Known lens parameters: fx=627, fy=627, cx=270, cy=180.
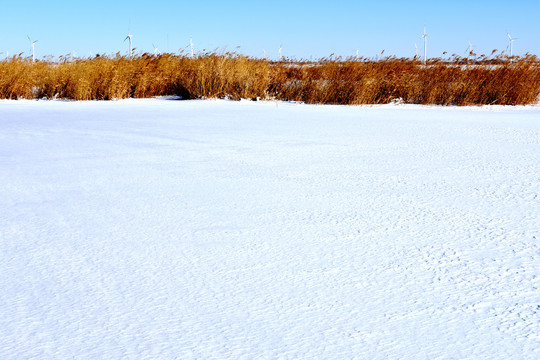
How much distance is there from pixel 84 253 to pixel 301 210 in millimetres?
1031

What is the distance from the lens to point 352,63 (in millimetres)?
11148

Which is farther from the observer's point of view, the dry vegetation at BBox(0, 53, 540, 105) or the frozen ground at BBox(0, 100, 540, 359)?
the dry vegetation at BBox(0, 53, 540, 105)

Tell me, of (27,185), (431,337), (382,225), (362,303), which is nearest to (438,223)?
(382,225)

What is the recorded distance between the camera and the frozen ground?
1538 mm

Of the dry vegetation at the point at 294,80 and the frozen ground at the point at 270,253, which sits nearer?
the frozen ground at the point at 270,253

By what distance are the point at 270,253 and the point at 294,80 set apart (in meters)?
9.37

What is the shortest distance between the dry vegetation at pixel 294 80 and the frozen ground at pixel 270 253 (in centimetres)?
625

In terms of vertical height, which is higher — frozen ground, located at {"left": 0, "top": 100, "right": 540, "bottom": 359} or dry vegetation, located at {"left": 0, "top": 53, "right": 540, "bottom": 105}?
dry vegetation, located at {"left": 0, "top": 53, "right": 540, "bottom": 105}

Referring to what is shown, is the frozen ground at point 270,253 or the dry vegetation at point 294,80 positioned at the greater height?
the dry vegetation at point 294,80

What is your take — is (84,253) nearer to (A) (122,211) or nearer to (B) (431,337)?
(A) (122,211)

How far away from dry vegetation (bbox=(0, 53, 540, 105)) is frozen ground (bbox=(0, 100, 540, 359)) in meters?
6.25

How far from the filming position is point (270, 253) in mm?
2219

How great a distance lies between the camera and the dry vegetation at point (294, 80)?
10.8 metres

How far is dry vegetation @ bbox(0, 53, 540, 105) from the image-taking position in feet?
35.3
